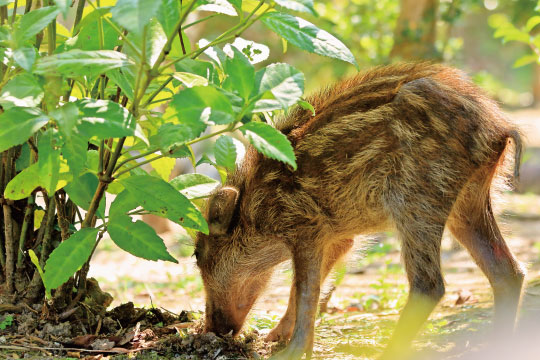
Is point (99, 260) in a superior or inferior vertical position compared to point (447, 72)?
inferior

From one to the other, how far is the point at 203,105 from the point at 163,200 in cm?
51

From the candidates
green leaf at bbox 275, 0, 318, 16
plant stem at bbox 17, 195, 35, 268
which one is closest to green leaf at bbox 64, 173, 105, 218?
plant stem at bbox 17, 195, 35, 268

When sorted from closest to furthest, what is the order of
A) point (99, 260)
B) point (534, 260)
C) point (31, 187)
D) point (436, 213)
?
1. point (31, 187)
2. point (436, 213)
3. point (534, 260)
4. point (99, 260)

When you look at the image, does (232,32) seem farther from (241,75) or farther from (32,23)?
(32,23)

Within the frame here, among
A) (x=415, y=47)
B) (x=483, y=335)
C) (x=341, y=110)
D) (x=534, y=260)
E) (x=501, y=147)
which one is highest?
(x=415, y=47)

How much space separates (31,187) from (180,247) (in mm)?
5010

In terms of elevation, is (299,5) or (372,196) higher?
(299,5)

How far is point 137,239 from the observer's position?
279 cm

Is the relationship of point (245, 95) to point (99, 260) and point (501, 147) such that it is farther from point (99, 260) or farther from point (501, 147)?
point (99, 260)

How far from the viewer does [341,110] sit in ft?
11.8

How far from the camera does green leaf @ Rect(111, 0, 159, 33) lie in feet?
6.35

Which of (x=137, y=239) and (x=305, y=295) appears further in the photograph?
(x=305, y=295)

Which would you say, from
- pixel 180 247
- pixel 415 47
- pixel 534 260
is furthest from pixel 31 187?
pixel 415 47

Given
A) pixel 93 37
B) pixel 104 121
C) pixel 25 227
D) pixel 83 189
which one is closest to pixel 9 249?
pixel 25 227
